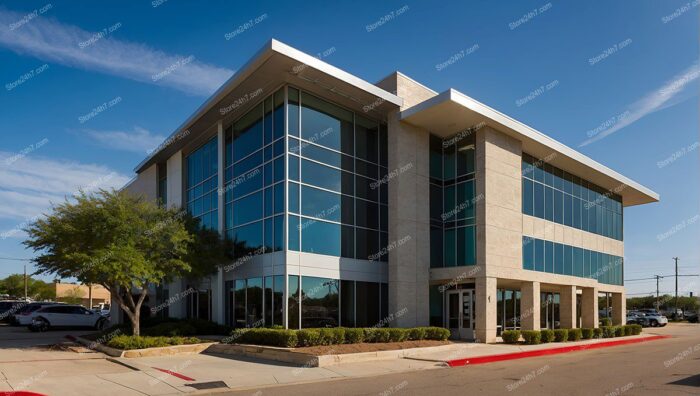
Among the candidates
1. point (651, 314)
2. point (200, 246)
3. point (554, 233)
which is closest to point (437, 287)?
point (554, 233)

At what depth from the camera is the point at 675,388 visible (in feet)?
41.1

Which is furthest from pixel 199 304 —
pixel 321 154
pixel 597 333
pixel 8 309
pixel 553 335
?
pixel 597 333

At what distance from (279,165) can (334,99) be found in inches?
159

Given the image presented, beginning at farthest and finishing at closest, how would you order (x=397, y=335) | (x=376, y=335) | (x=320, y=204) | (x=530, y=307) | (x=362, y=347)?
(x=530, y=307)
(x=320, y=204)
(x=397, y=335)
(x=376, y=335)
(x=362, y=347)

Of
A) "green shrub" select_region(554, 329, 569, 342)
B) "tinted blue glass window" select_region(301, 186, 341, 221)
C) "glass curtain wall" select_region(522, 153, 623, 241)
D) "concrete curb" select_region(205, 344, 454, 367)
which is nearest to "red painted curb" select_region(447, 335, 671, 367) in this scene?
"green shrub" select_region(554, 329, 569, 342)

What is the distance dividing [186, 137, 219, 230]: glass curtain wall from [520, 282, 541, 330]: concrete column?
1586cm

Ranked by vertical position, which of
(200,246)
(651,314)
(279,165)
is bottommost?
(651,314)

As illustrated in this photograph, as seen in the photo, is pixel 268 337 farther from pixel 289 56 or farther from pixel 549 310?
pixel 549 310

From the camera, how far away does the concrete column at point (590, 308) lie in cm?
3391

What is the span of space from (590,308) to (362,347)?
2031 centimetres

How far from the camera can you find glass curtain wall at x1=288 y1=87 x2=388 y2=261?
2345 cm

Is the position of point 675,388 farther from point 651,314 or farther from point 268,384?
point 651,314

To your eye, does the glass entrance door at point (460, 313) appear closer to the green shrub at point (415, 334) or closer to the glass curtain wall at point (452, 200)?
the glass curtain wall at point (452, 200)

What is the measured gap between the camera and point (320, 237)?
23.8 metres
